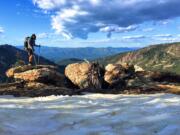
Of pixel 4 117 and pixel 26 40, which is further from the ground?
pixel 26 40

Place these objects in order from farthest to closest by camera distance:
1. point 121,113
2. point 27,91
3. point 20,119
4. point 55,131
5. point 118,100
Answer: point 27,91 < point 118,100 < point 121,113 < point 20,119 < point 55,131

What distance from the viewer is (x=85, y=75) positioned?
34500 mm

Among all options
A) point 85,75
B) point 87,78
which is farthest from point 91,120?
point 85,75

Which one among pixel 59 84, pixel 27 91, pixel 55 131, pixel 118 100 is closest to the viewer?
pixel 55 131

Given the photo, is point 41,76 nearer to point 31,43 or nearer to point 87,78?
point 87,78

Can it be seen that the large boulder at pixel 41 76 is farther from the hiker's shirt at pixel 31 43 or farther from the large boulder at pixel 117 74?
the hiker's shirt at pixel 31 43

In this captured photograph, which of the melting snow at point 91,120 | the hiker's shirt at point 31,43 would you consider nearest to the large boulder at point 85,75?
the hiker's shirt at point 31,43

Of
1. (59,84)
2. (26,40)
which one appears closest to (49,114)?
(59,84)

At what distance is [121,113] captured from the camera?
54.0 ft

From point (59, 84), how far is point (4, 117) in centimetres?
1902

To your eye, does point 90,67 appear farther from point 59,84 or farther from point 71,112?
point 71,112

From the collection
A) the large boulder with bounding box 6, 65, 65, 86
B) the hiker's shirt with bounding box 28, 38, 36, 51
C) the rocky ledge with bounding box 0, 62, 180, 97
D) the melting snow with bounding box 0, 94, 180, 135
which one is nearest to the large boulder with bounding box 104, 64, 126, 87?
the rocky ledge with bounding box 0, 62, 180, 97

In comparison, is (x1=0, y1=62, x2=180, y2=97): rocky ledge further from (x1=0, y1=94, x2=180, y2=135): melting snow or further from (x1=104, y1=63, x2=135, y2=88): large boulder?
(x1=0, y1=94, x2=180, y2=135): melting snow

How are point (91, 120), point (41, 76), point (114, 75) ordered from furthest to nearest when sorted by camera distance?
point (114, 75) → point (41, 76) → point (91, 120)
